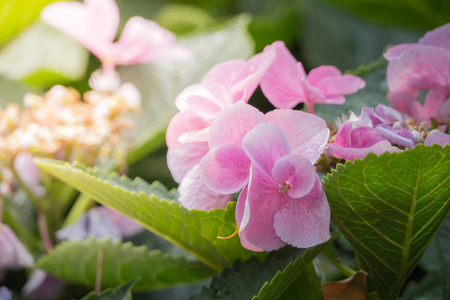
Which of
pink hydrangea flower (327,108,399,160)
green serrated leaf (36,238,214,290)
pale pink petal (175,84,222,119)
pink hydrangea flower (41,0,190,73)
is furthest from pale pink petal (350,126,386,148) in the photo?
pink hydrangea flower (41,0,190,73)

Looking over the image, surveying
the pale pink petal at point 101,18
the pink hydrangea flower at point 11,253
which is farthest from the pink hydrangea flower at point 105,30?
the pink hydrangea flower at point 11,253

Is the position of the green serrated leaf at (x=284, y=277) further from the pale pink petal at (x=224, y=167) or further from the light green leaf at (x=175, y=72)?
the light green leaf at (x=175, y=72)

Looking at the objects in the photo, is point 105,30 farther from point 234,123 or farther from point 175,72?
point 234,123

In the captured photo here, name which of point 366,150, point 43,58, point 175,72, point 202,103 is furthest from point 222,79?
point 43,58

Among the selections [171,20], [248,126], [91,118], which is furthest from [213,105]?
[171,20]

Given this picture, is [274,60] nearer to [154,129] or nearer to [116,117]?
[116,117]
